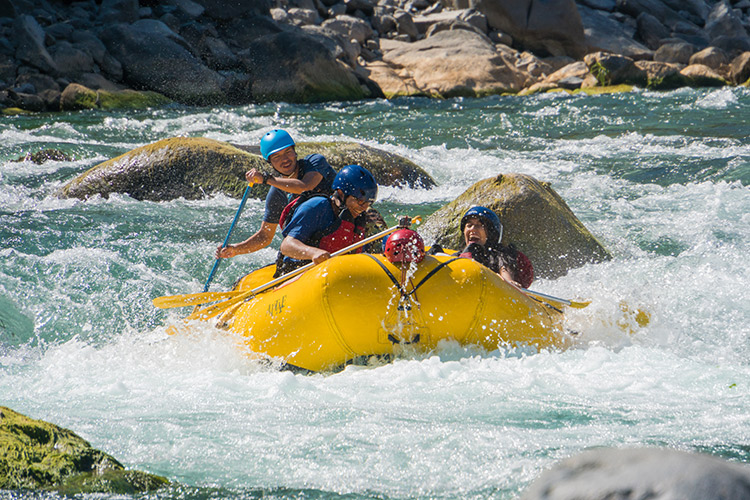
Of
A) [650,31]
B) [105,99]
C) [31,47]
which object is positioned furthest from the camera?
[650,31]

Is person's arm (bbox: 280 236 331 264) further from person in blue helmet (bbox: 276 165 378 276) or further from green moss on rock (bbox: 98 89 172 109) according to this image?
green moss on rock (bbox: 98 89 172 109)

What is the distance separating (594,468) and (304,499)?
162 cm

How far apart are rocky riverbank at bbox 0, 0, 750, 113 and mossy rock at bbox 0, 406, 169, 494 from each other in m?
13.4

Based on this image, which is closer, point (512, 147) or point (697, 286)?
point (697, 286)

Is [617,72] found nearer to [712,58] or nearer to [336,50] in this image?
[712,58]

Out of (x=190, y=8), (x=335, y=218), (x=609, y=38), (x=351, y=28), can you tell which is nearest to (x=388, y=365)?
(x=335, y=218)

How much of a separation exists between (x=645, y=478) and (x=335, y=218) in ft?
12.3

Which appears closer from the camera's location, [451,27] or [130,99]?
[130,99]

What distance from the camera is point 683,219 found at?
8.75 m

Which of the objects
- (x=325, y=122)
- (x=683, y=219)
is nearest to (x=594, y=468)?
(x=683, y=219)

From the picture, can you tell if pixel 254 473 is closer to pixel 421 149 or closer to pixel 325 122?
pixel 421 149

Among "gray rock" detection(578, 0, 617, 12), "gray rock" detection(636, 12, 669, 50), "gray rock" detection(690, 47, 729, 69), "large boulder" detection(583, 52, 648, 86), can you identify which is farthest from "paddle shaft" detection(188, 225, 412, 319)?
"gray rock" detection(578, 0, 617, 12)

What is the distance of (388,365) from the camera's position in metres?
4.79

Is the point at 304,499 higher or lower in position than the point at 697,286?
higher
